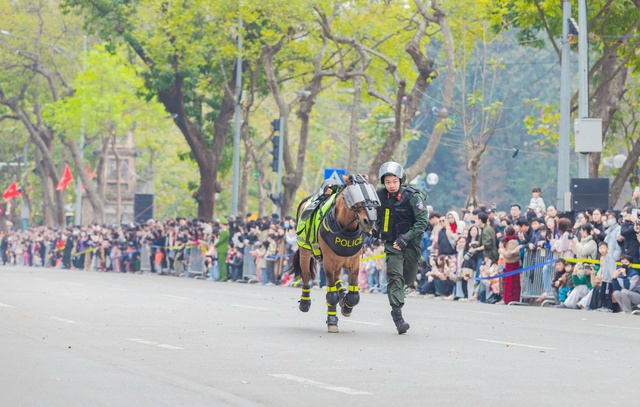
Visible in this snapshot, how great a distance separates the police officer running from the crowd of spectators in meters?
1.41

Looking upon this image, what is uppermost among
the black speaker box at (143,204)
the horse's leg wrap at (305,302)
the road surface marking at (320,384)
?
the black speaker box at (143,204)

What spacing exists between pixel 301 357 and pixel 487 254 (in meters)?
14.5

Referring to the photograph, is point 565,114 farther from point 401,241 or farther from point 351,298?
point 401,241

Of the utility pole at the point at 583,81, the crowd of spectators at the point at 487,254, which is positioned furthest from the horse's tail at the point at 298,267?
the utility pole at the point at 583,81

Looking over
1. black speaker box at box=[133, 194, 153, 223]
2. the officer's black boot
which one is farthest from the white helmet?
black speaker box at box=[133, 194, 153, 223]

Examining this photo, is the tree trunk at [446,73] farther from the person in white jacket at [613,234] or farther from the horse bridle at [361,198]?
the horse bridle at [361,198]

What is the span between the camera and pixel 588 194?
85.9 ft

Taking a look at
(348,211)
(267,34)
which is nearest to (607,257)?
(348,211)

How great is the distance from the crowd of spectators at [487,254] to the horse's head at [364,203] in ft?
8.36

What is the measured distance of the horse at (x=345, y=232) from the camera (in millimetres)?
15000

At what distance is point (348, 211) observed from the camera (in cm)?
1555

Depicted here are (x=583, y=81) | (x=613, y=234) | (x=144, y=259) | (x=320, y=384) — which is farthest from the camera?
(x=144, y=259)

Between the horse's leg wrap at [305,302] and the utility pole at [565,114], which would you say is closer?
the horse's leg wrap at [305,302]

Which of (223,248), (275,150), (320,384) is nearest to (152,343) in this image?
(320,384)
